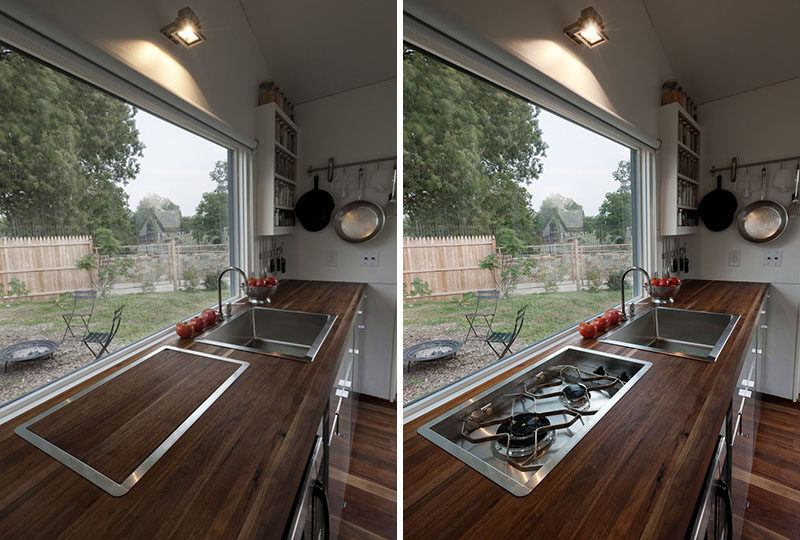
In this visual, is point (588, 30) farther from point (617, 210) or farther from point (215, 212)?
point (215, 212)

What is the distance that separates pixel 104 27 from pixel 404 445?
617 millimetres

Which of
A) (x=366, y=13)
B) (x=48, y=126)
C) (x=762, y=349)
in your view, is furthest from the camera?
(x=762, y=349)

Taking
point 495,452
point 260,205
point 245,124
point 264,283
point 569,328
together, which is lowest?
point 495,452

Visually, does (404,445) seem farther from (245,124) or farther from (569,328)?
(245,124)

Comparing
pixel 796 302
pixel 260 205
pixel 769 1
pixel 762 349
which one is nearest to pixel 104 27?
pixel 260 205

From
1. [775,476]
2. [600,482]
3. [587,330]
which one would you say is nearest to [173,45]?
[600,482]

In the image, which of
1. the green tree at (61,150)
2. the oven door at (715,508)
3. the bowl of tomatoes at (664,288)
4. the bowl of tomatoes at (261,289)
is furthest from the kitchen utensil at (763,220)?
the green tree at (61,150)

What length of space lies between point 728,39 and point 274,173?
108 cm

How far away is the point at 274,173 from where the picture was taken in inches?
22.9

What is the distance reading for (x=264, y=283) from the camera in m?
0.56

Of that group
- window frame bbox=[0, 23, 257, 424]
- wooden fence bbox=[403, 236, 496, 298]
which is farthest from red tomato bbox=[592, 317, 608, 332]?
window frame bbox=[0, 23, 257, 424]

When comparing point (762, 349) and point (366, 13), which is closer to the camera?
point (366, 13)

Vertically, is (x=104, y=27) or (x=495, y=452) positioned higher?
(x=104, y=27)

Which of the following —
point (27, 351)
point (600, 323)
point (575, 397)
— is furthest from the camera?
point (600, 323)
